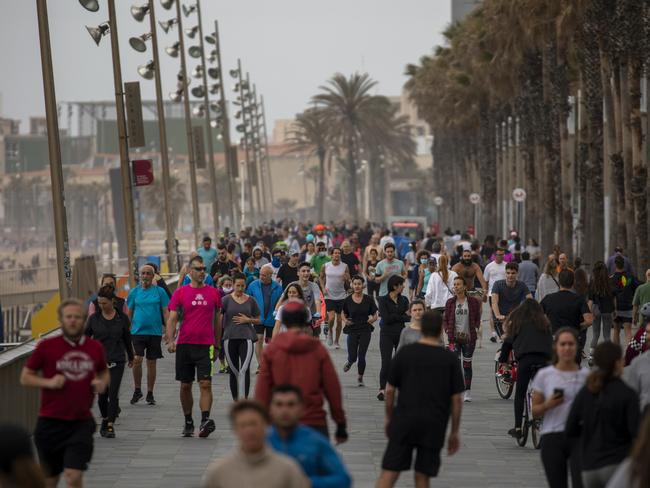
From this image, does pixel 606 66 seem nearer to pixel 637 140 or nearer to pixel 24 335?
pixel 637 140

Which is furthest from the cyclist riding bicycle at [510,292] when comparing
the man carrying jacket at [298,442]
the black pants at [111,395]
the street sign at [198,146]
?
the street sign at [198,146]

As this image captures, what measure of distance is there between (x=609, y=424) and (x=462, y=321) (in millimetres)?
8915

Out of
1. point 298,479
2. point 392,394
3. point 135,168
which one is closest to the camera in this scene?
point 298,479

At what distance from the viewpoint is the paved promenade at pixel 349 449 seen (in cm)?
1230

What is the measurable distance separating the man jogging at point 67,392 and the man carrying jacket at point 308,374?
1202 millimetres

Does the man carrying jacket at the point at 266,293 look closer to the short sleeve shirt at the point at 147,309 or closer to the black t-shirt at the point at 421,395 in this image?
the short sleeve shirt at the point at 147,309

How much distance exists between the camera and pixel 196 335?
568 inches

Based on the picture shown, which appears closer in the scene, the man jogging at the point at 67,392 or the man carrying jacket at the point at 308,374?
the man carrying jacket at the point at 308,374

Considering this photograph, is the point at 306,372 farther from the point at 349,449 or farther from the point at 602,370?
the point at 349,449

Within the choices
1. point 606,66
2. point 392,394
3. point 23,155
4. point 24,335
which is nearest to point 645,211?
point 606,66

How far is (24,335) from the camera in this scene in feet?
126

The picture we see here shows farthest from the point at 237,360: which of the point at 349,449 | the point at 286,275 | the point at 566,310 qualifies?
the point at 286,275

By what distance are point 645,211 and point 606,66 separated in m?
5.96

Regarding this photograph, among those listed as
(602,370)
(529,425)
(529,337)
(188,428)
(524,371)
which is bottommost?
(529,425)
